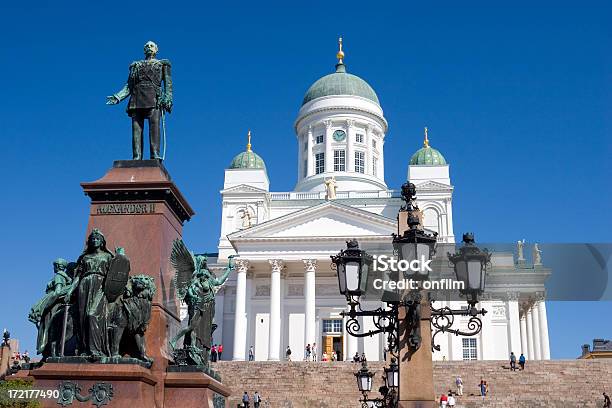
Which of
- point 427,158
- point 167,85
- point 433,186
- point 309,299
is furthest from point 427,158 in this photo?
point 167,85

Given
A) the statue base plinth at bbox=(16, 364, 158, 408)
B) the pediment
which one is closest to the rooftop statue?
the statue base plinth at bbox=(16, 364, 158, 408)

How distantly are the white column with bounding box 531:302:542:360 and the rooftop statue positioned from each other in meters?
53.4

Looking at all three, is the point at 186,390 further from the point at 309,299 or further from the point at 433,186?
the point at 433,186

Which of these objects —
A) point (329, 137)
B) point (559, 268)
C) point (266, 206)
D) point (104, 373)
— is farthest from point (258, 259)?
point (104, 373)

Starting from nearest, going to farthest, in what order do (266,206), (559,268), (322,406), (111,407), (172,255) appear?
(111,407) → (172,255) → (559,268) → (322,406) → (266,206)

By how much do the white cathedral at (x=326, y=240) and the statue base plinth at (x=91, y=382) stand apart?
4272 cm

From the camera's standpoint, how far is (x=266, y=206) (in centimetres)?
6294

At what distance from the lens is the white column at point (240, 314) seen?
170 feet

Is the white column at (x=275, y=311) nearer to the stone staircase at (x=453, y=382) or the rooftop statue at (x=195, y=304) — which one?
the stone staircase at (x=453, y=382)

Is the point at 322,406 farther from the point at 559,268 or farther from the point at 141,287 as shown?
the point at 141,287

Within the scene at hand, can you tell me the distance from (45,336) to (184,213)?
2.56 metres

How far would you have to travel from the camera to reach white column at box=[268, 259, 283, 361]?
168ft

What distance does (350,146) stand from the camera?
6744 cm

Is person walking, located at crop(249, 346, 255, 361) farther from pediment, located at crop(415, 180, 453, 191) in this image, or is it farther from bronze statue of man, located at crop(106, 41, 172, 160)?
bronze statue of man, located at crop(106, 41, 172, 160)
